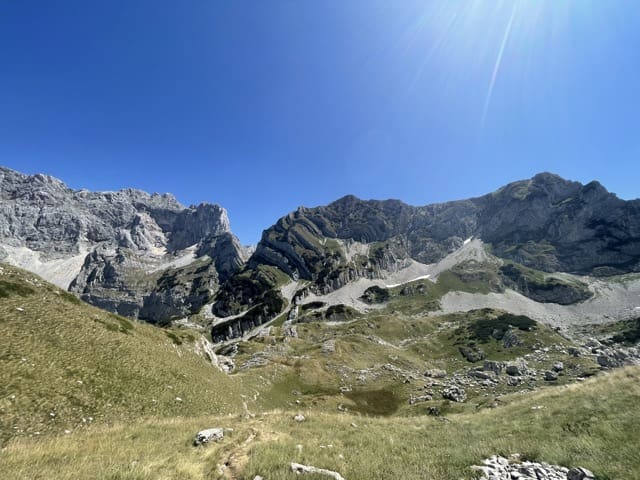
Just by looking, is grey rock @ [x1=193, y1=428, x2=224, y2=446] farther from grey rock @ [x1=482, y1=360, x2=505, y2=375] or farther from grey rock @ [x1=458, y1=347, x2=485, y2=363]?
grey rock @ [x1=458, y1=347, x2=485, y2=363]

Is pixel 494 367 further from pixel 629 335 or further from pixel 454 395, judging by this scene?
pixel 629 335

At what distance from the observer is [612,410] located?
51.9ft

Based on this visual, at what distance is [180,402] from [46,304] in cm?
1728

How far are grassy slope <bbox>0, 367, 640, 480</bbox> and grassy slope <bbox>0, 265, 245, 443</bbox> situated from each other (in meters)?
4.20

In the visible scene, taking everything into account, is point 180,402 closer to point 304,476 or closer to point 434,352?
point 304,476

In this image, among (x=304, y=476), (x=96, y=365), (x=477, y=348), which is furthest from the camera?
(x=477, y=348)

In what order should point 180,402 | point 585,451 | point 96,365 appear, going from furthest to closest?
point 180,402
point 96,365
point 585,451

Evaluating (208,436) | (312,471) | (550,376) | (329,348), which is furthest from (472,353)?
(312,471)

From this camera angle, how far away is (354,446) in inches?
557

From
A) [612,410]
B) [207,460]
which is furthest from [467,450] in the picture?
[207,460]

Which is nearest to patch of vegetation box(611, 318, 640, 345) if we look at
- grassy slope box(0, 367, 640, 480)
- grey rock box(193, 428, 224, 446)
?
grassy slope box(0, 367, 640, 480)

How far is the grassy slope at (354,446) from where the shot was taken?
1045 centimetres

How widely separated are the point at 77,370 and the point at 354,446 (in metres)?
23.0

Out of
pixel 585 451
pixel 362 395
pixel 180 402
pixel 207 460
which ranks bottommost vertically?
pixel 362 395
